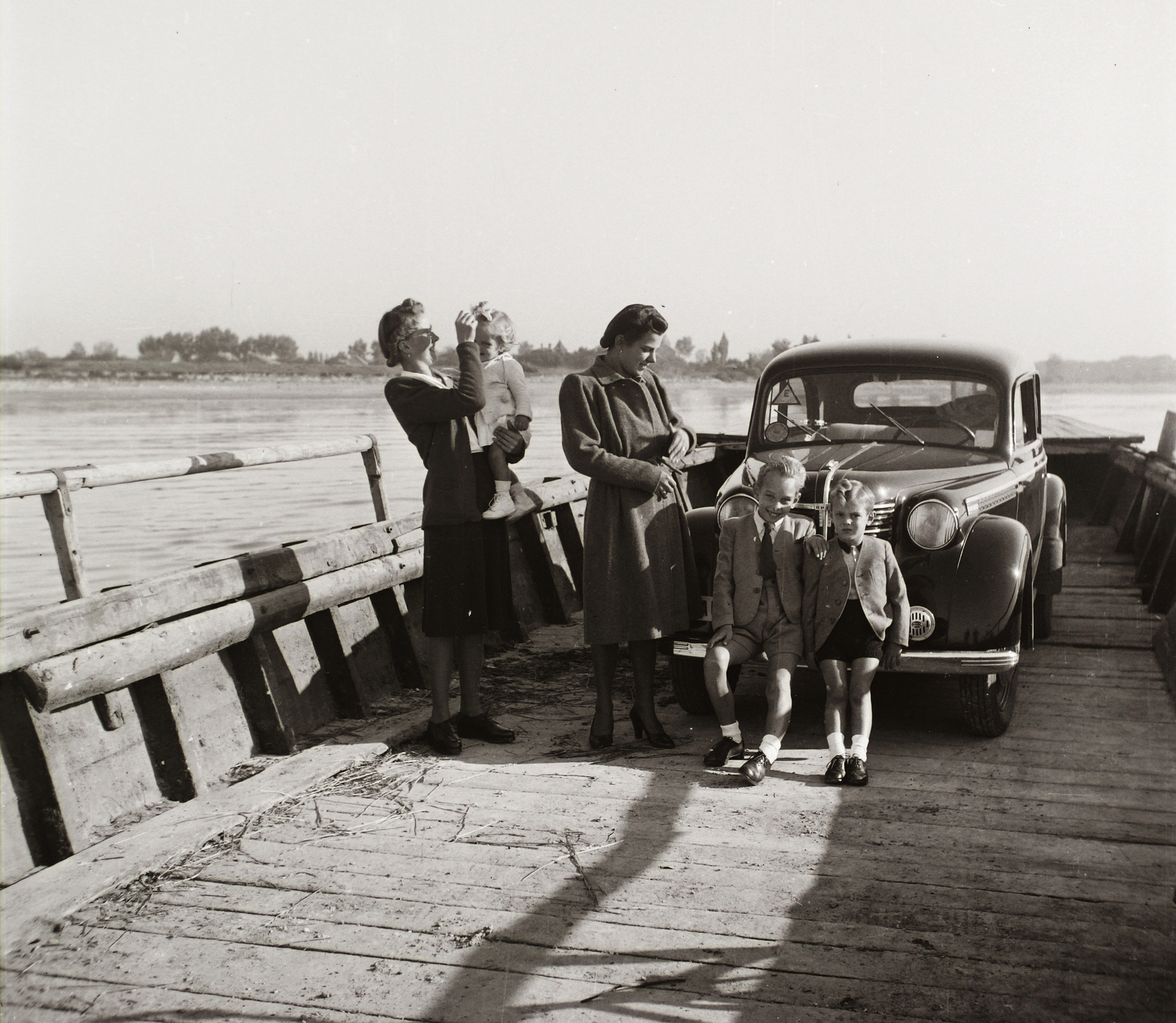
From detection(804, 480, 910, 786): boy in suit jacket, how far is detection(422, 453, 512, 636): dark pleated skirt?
60.8 inches

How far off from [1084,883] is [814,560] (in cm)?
188

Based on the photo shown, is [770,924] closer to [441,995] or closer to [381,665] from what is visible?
[441,995]

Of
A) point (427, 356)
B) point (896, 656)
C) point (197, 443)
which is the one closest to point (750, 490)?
point (896, 656)

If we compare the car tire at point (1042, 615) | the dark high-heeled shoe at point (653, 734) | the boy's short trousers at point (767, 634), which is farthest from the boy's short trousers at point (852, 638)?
the car tire at point (1042, 615)

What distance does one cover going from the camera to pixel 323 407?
33938 millimetres

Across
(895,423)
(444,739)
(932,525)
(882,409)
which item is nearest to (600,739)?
(444,739)

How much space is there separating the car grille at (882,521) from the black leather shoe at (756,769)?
4.46ft

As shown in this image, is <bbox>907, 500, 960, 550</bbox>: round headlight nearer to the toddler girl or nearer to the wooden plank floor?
the wooden plank floor

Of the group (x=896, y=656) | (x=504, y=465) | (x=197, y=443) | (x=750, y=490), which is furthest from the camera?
(x=197, y=443)

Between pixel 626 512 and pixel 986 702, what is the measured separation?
1.86 m

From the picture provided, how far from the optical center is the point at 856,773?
4.69 metres

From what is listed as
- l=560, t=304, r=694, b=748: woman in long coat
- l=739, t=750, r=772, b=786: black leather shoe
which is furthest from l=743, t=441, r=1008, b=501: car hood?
l=739, t=750, r=772, b=786: black leather shoe

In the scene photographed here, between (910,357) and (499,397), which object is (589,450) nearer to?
(499,397)

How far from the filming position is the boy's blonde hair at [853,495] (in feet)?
16.8
